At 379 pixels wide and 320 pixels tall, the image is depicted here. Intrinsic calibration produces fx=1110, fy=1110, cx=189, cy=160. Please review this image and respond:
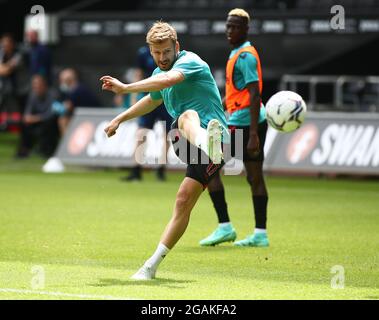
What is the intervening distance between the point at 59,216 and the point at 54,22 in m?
14.8

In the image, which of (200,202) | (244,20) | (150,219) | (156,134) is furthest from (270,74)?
(244,20)

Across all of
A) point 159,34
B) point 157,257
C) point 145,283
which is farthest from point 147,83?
point 145,283

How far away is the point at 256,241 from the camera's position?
13008mm

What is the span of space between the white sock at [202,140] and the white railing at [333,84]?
13.8 meters

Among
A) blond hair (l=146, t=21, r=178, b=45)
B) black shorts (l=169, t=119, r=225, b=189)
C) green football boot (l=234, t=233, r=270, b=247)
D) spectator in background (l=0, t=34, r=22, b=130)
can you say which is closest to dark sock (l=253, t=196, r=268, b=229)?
green football boot (l=234, t=233, r=270, b=247)

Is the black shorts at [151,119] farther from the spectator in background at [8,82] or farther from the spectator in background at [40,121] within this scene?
the spectator in background at [8,82]

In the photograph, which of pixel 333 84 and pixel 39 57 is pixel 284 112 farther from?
pixel 39 57

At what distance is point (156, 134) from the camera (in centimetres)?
2300

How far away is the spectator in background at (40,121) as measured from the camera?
89.6ft

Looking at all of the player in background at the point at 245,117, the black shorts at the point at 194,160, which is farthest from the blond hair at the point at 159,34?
the player in background at the point at 245,117

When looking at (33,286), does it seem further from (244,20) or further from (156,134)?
(156,134)

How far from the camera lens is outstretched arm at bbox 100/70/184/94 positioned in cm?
973

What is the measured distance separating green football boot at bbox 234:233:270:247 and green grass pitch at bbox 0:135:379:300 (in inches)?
5.2

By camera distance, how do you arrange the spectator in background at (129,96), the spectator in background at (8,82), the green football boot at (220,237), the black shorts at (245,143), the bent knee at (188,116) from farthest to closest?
the spectator in background at (8,82)
the spectator in background at (129,96)
the green football boot at (220,237)
the black shorts at (245,143)
the bent knee at (188,116)
